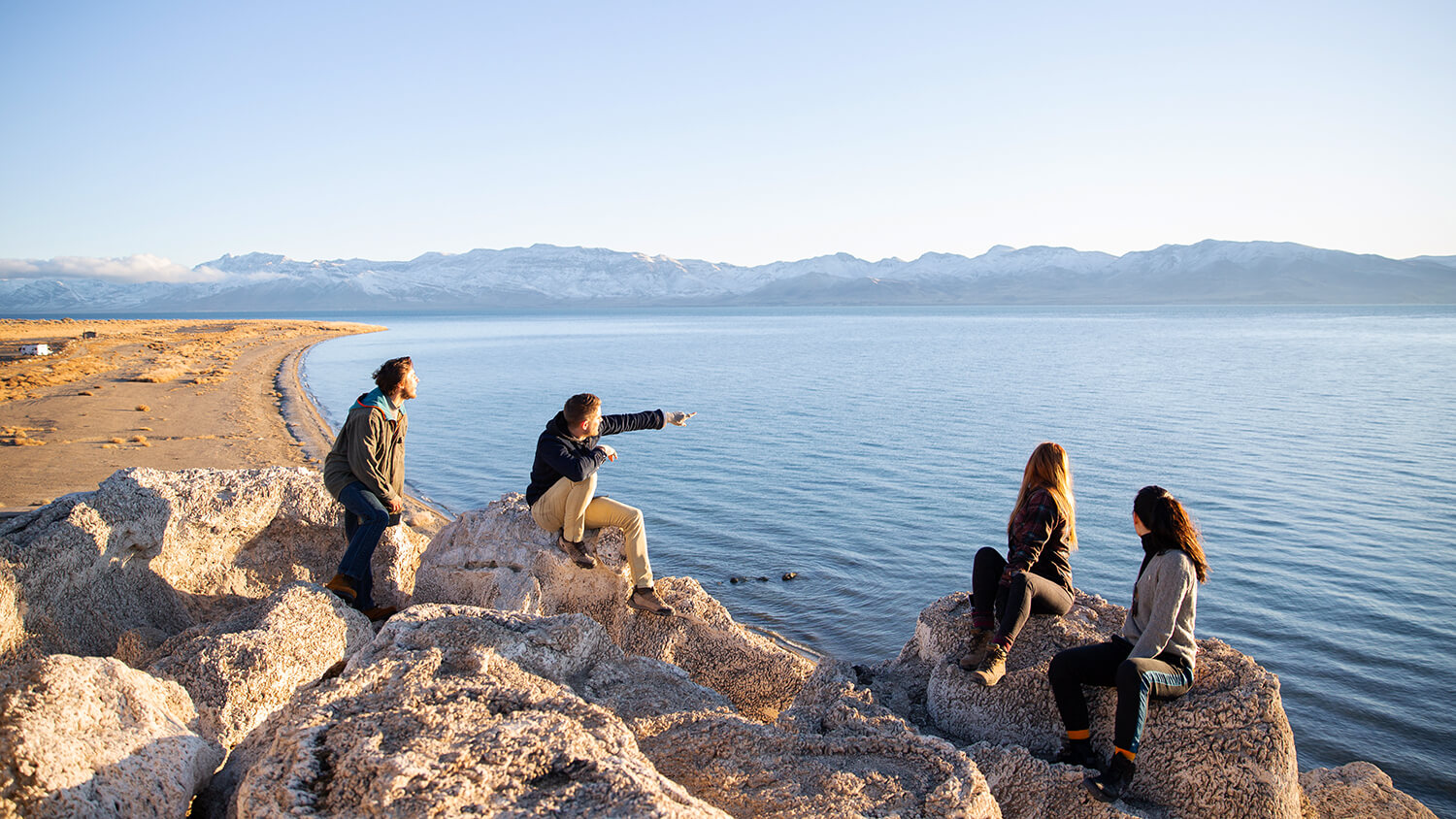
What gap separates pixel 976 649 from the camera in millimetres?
5430

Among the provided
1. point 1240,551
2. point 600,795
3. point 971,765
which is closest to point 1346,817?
point 971,765

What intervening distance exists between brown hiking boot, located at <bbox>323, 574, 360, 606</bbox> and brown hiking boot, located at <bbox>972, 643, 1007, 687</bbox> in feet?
15.0

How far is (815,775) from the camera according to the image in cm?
393

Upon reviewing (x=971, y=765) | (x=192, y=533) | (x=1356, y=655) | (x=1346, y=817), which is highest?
(x=192, y=533)

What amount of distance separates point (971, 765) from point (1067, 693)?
3.40 feet

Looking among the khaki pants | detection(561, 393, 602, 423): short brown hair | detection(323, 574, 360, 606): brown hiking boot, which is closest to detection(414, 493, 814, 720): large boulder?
the khaki pants

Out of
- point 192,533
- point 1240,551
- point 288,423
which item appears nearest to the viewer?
point 192,533

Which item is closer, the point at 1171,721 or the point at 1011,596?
the point at 1171,721

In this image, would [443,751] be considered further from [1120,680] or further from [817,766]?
[1120,680]

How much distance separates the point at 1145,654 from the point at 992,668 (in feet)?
2.84

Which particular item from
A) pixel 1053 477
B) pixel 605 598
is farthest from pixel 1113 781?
→ pixel 605 598

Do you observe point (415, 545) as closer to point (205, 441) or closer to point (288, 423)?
point (205, 441)

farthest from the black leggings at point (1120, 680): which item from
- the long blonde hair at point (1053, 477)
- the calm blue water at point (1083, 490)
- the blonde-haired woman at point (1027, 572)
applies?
the calm blue water at point (1083, 490)

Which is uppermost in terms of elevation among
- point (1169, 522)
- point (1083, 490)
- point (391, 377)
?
point (391, 377)
